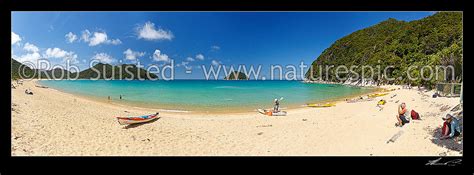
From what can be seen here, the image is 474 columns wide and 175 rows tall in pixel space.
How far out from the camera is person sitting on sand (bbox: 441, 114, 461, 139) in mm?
3691

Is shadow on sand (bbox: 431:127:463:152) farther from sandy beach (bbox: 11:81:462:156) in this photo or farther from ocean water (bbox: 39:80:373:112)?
ocean water (bbox: 39:80:373:112)

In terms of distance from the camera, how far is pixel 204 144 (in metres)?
4.84

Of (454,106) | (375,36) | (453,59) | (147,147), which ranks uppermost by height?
(375,36)

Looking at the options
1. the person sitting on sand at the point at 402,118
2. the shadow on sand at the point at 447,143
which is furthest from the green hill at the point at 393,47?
the shadow on sand at the point at 447,143

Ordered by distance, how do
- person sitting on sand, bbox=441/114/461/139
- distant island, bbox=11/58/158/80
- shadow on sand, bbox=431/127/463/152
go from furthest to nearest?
distant island, bbox=11/58/158/80, person sitting on sand, bbox=441/114/461/139, shadow on sand, bbox=431/127/463/152

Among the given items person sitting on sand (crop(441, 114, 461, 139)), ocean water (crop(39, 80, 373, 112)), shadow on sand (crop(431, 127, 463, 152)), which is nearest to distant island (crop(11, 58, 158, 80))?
ocean water (crop(39, 80, 373, 112))

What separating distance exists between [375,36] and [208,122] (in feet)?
54.2

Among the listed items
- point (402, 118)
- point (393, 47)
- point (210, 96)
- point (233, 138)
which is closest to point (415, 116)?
point (402, 118)

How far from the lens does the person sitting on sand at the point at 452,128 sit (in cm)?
369
